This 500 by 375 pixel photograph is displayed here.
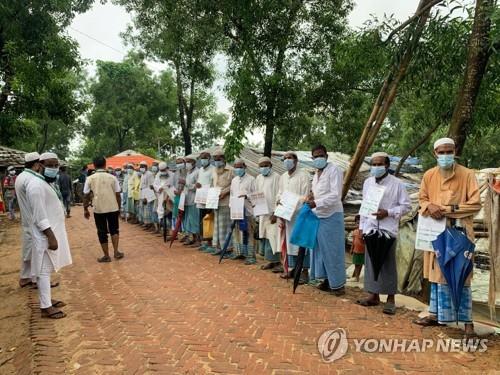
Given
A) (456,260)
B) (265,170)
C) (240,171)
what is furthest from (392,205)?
(240,171)

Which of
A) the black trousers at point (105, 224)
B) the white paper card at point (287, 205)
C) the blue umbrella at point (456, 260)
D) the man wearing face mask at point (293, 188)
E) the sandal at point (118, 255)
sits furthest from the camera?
the sandal at point (118, 255)

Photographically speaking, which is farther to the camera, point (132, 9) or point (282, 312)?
point (132, 9)

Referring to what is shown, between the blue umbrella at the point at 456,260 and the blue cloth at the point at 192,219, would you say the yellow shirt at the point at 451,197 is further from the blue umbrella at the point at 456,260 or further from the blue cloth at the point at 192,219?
the blue cloth at the point at 192,219

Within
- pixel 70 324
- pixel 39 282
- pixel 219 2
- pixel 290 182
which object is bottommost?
pixel 70 324

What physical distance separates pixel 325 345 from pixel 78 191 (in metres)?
22.6

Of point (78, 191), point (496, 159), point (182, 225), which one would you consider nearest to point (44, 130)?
point (78, 191)

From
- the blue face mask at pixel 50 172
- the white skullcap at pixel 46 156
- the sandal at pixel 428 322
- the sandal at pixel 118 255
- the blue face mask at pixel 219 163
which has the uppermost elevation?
the blue face mask at pixel 219 163

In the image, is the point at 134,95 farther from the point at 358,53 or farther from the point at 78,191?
the point at 358,53

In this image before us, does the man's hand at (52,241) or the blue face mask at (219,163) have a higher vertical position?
the blue face mask at (219,163)

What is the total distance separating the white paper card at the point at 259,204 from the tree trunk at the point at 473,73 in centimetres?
311

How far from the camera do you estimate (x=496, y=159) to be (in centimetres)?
2022

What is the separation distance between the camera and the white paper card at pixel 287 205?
6.29 m

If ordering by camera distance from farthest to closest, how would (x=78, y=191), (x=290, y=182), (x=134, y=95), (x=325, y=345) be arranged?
(x=134, y=95), (x=78, y=191), (x=290, y=182), (x=325, y=345)

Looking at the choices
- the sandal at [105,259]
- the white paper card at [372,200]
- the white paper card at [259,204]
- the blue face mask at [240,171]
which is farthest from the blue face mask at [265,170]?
the sandal at [105,259]
